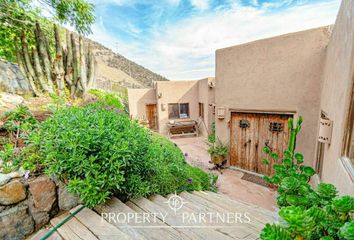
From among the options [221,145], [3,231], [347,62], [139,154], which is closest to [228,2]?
[347,62]

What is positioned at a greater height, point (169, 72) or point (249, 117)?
point (169, 72)

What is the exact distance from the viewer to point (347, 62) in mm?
1828

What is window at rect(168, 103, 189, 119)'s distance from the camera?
10602mm

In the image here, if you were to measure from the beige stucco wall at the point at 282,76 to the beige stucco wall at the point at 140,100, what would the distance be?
6501 mm

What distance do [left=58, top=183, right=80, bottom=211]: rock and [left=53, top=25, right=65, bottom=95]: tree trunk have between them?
11.4ft

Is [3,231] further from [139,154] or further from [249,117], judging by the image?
[249,117]

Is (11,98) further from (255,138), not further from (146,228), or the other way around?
(255,138)

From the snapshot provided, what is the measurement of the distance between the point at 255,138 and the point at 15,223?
5032 millimetres

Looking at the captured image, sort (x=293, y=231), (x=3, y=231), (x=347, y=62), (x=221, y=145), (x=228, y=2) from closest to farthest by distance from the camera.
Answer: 1. (x=293, y=231)
2. (x=3, y=231)
3. (x=347, y=62)
4. (x=228, y=2)
5. (x=221, y=145)

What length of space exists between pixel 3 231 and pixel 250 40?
5.74 metres

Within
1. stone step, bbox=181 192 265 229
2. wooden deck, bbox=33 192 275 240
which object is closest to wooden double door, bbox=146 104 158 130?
stone step, bbox=181 192 265 229

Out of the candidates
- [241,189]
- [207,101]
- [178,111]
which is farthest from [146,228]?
[178,111]

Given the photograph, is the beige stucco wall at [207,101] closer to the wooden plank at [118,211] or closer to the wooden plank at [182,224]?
the wooden plank at [182,224]

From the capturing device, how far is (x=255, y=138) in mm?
4727
